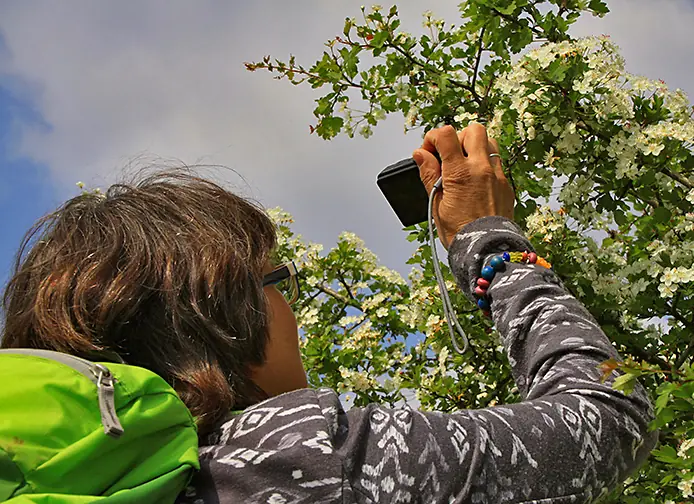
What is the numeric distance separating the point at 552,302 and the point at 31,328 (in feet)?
2.74

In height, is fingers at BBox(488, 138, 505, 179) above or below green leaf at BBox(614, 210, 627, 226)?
above

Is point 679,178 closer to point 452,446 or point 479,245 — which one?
point 479,245

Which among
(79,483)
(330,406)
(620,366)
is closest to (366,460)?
(330,406)

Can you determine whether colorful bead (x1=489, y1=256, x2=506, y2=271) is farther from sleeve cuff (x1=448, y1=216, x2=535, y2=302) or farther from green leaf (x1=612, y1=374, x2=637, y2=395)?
green leaf (x1=612, y1=374, x2=637, y2=395)

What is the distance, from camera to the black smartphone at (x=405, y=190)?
5.64 ft

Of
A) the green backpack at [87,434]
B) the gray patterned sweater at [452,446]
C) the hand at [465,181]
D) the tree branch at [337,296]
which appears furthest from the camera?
the tree branch at [337,296]

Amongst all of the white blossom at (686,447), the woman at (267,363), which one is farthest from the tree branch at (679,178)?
the woman at (267,363)

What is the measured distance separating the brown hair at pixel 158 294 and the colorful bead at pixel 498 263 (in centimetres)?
42

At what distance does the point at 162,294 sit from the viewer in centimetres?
110

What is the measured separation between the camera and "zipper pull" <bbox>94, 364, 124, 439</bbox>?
80cm

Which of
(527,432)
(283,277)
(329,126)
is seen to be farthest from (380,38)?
(527,432)

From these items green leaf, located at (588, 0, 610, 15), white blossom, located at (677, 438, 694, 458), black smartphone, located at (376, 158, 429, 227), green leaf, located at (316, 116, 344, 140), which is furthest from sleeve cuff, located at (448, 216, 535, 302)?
green leaf, located at (316, 116, 344, 140)

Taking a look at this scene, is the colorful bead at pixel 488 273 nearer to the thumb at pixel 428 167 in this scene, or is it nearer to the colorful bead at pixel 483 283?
the colorful bead at pixel 483 283

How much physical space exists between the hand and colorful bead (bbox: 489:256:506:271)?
0.48 feet
